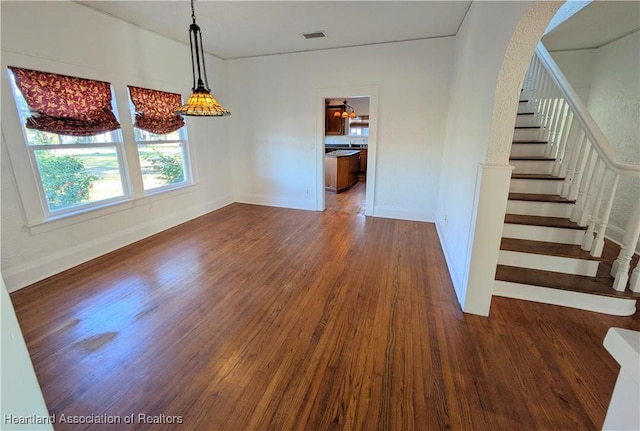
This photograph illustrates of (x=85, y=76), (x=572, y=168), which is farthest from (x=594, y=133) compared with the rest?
(x=85, y=76)

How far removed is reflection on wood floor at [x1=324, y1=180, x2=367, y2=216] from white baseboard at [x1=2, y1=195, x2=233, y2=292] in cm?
268

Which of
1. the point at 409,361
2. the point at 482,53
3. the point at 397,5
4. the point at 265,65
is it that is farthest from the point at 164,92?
the point at 409,361

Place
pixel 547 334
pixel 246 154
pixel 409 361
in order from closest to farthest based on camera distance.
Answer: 1. pixel 409 361
2. pixel 547 334
3. pixel 246 154

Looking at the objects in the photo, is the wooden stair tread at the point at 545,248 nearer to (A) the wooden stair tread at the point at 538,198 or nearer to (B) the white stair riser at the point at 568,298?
(B) the white stair riser at the point at 568,298

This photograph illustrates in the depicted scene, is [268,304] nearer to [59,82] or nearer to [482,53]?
[482,53]

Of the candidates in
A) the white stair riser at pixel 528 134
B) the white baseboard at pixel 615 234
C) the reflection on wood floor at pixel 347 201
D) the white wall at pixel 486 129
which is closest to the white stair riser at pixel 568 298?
the white wall at pixel 486 129

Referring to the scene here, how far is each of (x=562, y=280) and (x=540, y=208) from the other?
838 mm

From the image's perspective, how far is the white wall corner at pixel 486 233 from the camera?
2.08 metres

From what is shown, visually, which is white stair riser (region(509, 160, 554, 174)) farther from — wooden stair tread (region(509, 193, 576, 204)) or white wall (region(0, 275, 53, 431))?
white wall (region(0, 275, 53, 431))

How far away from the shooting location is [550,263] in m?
2.62

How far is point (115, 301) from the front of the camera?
2.50 m

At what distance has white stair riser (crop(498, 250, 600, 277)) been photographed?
2.54 metres

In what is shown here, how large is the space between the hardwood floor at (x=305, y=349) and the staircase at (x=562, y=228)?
0.59 feet

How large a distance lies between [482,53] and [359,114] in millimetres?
7677
